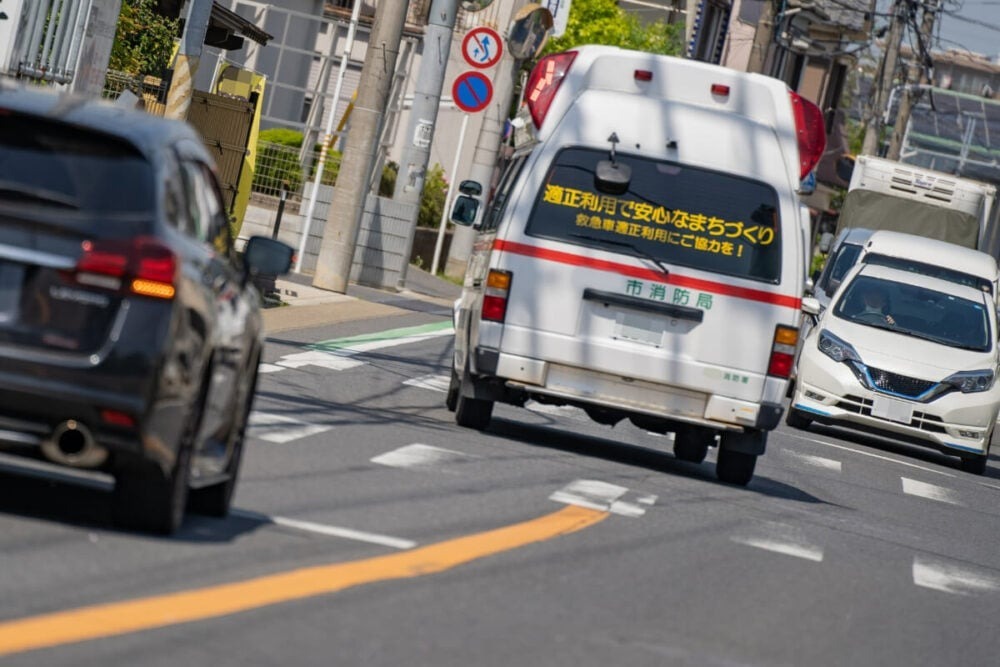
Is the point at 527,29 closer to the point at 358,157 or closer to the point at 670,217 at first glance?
the point at 358,157

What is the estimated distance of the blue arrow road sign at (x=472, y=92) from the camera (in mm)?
28719

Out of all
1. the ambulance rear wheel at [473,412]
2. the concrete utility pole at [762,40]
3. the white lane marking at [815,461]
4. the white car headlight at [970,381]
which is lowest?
the white lane marking at [815,461]

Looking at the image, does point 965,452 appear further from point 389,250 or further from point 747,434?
point 389,250

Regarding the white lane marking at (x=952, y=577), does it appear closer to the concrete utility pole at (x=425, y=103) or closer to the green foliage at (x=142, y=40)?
the concrete utility pole at (x=425, y=103)

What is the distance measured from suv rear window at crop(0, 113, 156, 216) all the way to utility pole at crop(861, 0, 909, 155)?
47069mm

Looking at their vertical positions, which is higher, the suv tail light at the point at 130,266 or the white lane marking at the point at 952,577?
the suv tail light at the point at 130,266

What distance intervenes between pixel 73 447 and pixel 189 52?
1034 cm

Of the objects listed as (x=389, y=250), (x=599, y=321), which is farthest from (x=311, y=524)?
(x=389, y=250)

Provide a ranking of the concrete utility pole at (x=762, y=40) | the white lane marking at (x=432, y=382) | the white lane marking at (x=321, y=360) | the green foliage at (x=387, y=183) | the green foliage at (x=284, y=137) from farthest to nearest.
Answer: the green foliage at (x=284, y=137)
the green foliage at (x=387, y=183)
the concrete utility pole at (x=762, y=40)
the white lane marking at (x=432, y=382)
the white lane marking at (x=321, y=360)

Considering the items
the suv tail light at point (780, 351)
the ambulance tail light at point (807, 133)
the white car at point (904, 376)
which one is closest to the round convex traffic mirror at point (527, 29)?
the white car at point (904, 376)

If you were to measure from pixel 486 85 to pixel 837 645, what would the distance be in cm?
2124

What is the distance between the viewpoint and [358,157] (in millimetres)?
25859

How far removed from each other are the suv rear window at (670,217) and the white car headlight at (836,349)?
776 centimetres

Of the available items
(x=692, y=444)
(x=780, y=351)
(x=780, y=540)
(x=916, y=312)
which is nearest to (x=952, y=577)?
(x=780, y=540)
